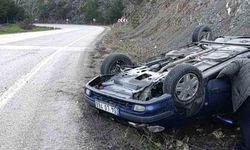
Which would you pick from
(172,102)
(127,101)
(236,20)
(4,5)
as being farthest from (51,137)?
(4,5)

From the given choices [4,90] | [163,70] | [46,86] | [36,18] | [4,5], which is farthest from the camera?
[36,18]

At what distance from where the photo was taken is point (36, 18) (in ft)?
365

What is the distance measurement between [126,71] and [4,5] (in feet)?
208

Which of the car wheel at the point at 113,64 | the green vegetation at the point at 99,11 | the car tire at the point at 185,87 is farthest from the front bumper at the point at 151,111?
the green vegetation at the point at 99,11

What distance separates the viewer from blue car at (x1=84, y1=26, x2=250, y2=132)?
5.49m

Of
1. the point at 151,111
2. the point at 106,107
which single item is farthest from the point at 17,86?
the point at 151,111

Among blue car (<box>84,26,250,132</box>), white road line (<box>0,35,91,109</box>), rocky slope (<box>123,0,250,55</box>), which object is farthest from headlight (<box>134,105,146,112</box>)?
rocky slope (<box>123,0,250,55</box>)

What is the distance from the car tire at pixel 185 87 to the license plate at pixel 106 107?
2.51 ft

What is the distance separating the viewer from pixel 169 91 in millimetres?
5500

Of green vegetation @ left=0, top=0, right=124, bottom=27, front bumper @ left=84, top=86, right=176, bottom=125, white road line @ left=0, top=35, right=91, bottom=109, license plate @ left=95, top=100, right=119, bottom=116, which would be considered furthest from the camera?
green vegetation @ left=0, top=0, right=124, bottom=27

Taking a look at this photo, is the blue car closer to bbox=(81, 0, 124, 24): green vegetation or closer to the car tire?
the car tire

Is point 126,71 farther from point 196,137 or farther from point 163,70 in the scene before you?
point 196,137

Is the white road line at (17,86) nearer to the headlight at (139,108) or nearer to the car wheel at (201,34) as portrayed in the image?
the headlight at (139,108)

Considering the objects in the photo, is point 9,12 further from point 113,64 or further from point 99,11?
point 113,64
